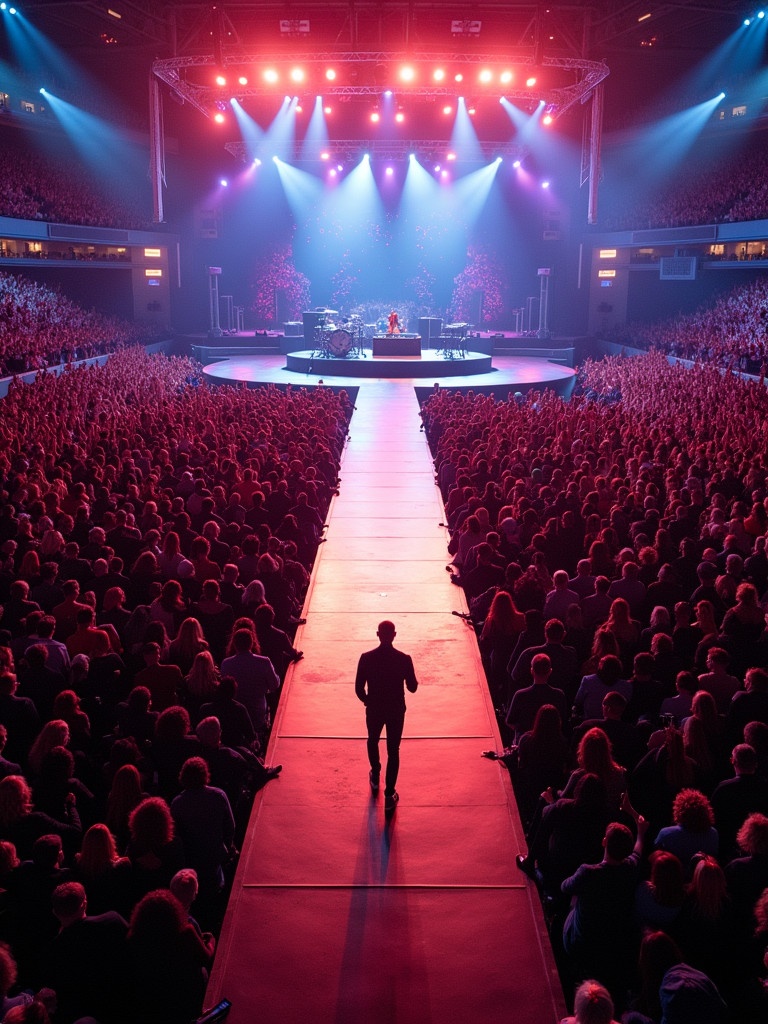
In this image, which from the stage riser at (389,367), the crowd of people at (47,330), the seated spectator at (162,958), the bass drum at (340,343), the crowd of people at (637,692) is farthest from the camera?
the bass drum at (340,343)

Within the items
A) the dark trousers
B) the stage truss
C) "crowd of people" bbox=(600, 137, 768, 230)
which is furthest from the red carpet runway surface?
"crowd of people" bbox=(600, 137, 768, 230)

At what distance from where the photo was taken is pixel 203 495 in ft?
37.8

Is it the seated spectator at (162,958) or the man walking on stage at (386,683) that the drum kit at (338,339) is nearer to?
the man walking on stage at (386,683)

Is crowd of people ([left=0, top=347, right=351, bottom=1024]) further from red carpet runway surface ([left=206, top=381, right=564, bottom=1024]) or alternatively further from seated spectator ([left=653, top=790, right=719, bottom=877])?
seated spectator ([left=653, top=790, right=719, bottom=877])

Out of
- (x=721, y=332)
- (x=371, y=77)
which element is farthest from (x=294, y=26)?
(x=721, y=332)

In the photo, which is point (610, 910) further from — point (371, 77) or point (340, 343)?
point (340, 343)

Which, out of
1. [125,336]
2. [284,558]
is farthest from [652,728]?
[125,336]

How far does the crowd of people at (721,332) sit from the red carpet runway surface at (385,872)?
19764 mm

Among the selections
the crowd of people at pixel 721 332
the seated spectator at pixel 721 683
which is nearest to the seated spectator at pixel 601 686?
the seated spectator at pixel 721 683

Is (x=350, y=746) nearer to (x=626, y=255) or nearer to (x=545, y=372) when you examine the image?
(x=545, y=372)

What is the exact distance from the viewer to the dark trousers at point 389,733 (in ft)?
21.7

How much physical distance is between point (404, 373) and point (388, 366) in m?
0.63

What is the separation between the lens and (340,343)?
32.8 m

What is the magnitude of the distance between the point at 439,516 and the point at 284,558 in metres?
5.03
